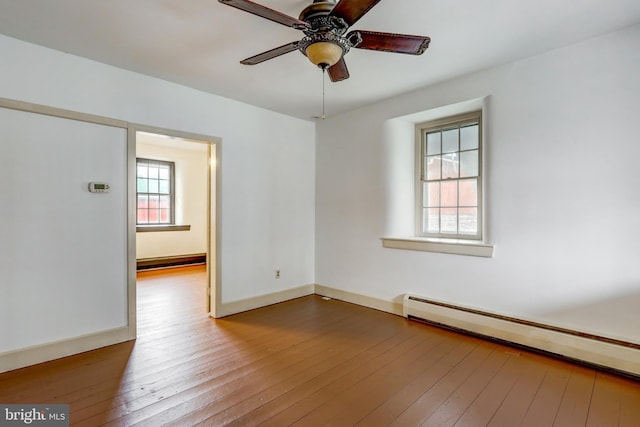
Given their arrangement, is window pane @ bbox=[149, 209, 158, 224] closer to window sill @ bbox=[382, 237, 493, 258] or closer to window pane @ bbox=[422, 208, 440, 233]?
window sill @ bbox=[382, 237, 493, 258]

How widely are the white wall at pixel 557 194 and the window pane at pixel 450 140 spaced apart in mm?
452

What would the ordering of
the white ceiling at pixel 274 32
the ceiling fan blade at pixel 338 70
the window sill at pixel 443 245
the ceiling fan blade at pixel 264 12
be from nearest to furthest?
the ceiling fan blade at pixel 264 12, the white ceiling at pixel 274 32, the ceiling fan blade at pixel 338 70, the window sill at pixel 443 245

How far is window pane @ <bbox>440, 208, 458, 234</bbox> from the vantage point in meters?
3.61

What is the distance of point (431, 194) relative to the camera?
3.87m

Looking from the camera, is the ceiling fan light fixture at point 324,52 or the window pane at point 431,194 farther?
the window pane at point 431,194

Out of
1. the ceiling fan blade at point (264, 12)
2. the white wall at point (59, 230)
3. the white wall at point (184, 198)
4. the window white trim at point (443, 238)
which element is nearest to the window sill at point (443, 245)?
the window white trim at point (443, 238)

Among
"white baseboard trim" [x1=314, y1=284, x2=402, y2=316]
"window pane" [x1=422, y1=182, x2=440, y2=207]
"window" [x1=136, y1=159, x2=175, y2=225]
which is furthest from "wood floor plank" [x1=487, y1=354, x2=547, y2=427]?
"window" [x1=136, y1=159, x2=175, y2=225]

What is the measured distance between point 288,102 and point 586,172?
10.3 ft

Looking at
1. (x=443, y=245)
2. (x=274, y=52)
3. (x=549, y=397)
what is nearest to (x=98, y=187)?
(x=274, y=52)

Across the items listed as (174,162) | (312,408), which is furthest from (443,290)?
(174,162)

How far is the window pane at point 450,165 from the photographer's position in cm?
362

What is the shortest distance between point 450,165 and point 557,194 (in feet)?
3.92

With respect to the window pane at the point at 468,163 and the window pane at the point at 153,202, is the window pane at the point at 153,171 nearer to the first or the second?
the window pane at the point at 153,202

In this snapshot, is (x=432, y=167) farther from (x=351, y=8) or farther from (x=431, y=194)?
(x=351, y=8)
